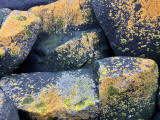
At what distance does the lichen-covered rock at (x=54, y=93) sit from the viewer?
73.3 inches

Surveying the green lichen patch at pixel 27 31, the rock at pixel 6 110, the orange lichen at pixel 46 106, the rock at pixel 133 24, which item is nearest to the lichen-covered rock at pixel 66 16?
the rock at pixel 133 24

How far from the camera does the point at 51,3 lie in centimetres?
256

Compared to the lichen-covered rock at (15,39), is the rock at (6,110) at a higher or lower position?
lower

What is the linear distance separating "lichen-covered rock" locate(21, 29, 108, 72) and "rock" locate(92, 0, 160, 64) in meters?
0.26

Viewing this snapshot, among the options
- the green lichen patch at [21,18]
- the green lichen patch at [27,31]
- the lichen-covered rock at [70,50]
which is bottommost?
the lichen-covered rock at [70,50]

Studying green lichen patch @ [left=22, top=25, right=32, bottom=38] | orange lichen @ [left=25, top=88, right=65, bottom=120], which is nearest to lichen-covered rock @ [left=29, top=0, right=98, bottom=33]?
green lichen patch @ [left=22, top=25, right=32, bottom=38]

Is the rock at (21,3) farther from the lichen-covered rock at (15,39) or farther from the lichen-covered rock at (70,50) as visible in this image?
the lichen-covered rock at (70,50)

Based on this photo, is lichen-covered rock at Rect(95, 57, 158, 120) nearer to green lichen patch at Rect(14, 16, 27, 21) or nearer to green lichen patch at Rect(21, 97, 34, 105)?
green lichen patch at Rect(21, 97, 34, 105)

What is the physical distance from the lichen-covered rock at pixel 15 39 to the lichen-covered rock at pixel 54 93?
0.65 feet

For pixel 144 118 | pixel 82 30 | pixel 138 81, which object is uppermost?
pixel 82 30

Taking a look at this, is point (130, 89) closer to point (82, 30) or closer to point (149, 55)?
point (149, 55)

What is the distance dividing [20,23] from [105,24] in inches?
38.5

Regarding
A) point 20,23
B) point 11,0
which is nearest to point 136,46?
point 20,23

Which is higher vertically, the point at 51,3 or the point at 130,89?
the point at 51,3
